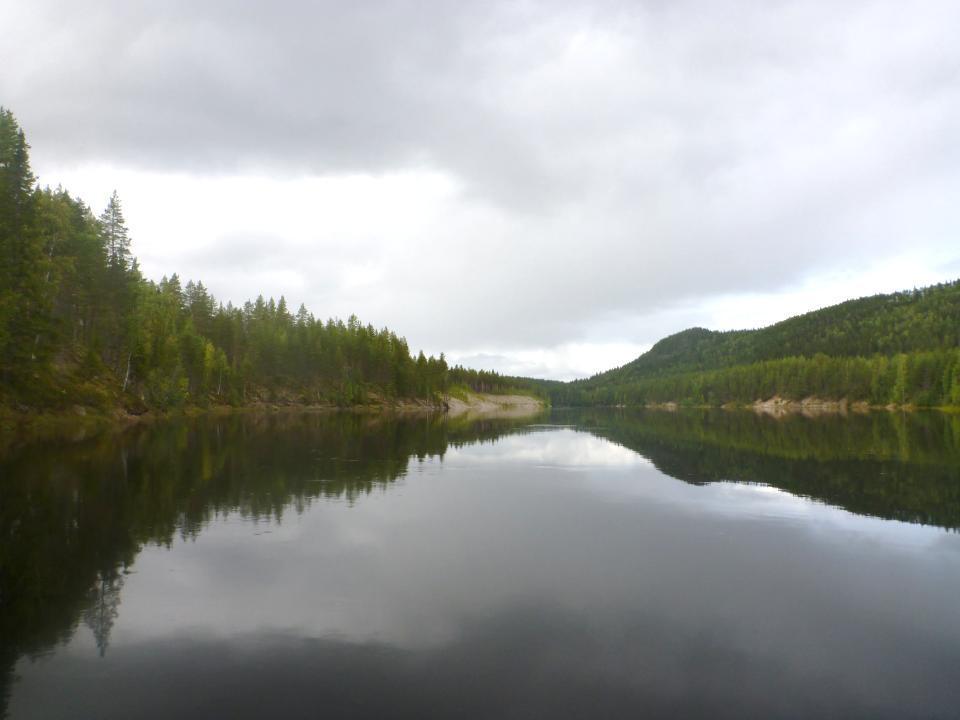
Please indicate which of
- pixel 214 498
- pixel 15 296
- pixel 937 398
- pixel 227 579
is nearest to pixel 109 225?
pixel 15 296

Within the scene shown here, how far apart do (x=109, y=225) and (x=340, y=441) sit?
6570cm

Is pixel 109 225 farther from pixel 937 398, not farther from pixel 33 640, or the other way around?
pixel 937 398

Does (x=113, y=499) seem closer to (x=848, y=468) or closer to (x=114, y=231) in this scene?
(x=848, y=468)

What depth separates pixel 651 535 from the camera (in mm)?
20062

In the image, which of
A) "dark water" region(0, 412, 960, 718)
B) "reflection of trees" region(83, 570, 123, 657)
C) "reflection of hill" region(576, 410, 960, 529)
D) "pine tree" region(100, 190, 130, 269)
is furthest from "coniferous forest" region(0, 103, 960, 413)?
"reflection of hill" region(576, 410, 960, 529)

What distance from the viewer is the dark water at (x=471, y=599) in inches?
363

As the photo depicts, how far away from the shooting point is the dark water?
30.3 ft

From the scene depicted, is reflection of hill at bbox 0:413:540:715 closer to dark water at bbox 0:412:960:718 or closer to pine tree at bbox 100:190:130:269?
dark water at bbox 0:412:960:718

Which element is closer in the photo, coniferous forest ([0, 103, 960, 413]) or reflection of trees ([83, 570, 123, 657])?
reflection of trees ([83, 570, 123, 657])

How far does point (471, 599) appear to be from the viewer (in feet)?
44.4

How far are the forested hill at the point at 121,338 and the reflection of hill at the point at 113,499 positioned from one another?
14996 millimetres

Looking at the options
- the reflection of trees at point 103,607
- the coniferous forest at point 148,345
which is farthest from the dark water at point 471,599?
the coniferous forest at point 148,345

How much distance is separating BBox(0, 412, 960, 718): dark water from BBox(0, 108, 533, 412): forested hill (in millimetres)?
29947

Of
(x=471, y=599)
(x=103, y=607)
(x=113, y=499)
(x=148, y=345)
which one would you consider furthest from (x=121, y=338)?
(x=471, y=599)
